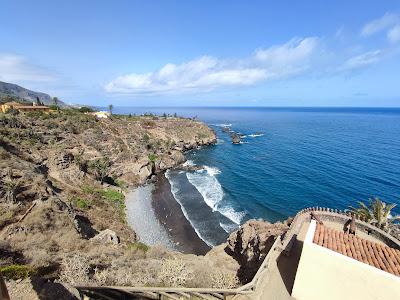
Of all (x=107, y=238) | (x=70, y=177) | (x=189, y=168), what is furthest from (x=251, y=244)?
(x=189, y=168)

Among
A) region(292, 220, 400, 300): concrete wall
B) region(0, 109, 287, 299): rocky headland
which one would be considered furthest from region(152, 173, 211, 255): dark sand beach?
region(292, 220, 400, 300): concrete wall

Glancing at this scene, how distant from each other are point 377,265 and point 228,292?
6.53 m

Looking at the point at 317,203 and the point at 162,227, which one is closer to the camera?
the point at 162,227

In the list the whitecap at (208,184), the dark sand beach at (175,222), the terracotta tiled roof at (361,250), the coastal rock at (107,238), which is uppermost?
the terracotta tiled roof at (361,250)

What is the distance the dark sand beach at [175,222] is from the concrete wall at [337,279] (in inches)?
864

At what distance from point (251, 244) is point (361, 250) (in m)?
13.8

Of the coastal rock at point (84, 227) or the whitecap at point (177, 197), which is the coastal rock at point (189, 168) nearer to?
the whitecap at point (177, 197)

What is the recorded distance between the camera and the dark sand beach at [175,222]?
33.7 metres

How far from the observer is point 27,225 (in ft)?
73.8

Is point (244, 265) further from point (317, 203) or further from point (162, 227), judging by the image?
point (317, 203)

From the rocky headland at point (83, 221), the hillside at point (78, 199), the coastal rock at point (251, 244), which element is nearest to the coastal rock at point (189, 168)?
the rocky headland at point (83, 221)

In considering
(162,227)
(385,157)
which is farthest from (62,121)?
(385,157)

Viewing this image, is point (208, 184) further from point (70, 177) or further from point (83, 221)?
point (83, 221)

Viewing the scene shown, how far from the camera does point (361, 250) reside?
1169cm
